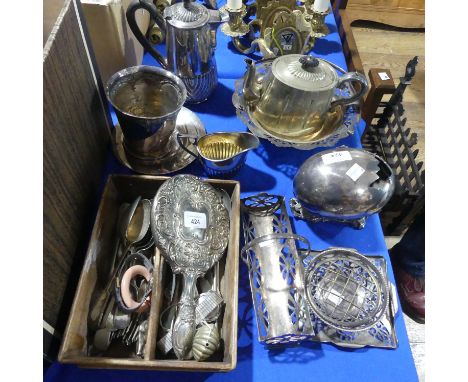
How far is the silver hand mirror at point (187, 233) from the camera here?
0.54 metres

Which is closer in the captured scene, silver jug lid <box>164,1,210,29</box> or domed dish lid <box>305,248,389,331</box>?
domed dish lid <box>305,248,389,331</box>

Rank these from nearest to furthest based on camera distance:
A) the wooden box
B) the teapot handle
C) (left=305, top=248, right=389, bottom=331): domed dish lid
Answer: the wooden box < (left=305, top=248, right=389, bottom=331): domed dish lid < the teapot handle

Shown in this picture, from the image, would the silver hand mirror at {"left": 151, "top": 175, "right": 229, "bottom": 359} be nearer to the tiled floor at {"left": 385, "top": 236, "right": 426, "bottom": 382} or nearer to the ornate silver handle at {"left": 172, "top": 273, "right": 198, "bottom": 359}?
the ornate silver handle at {"left": 172, "top": 273, "right": 198, "bottom": 359}

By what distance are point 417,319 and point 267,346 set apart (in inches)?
25.7

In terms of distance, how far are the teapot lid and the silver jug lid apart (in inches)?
7.0

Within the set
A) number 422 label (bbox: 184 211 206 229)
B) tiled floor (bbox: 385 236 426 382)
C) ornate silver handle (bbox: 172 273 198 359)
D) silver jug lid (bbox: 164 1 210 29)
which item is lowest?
tiled floor (bbox: 385 236 426 382)

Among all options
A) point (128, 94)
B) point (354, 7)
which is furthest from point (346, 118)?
point (354, 7)

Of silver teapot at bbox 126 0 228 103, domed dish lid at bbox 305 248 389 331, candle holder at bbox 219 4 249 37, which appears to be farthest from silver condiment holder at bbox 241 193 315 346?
candle holder at bbox 219 4 249 37

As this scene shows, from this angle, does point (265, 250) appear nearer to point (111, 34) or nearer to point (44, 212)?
point (44, 212)

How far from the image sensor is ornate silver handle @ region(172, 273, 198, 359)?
521 mm

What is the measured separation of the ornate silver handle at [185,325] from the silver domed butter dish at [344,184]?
0.28 metres

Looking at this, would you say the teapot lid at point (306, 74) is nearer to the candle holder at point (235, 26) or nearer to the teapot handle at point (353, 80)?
the teapot handle at point (353, 80)

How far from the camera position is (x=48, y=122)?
1.58 ft

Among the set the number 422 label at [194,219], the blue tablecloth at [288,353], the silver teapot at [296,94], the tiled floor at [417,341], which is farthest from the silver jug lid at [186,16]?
the tiled floor at [417,341]
